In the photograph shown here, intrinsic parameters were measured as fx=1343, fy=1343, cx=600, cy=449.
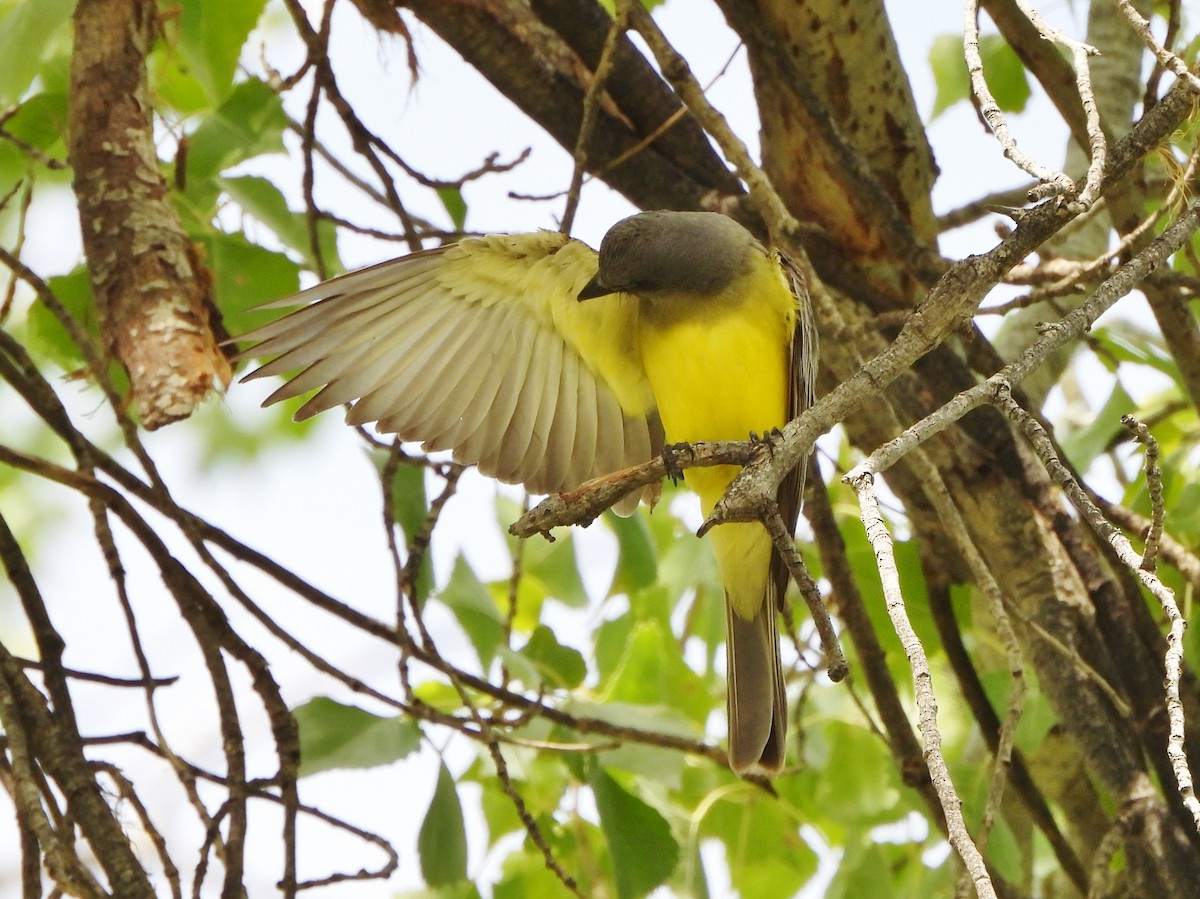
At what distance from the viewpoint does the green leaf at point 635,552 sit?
371 cm

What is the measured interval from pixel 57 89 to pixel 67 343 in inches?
23.1

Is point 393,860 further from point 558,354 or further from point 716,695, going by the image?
point 716,695

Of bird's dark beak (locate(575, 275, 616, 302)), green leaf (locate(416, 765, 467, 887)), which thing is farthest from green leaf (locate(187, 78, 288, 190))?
green leaf (locate(416, 765, 467, 887))

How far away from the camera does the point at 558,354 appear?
11.3ft

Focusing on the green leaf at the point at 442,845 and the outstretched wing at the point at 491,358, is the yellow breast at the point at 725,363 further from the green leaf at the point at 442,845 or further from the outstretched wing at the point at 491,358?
the green leaf at the point at 442,845

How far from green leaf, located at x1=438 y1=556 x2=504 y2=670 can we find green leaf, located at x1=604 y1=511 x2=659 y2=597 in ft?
1.45

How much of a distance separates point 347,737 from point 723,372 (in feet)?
3.92

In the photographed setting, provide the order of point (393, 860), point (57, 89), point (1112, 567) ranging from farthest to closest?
point (1112, 567) < point (57, 89) < point (393, 860)

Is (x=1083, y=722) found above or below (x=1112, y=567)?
below

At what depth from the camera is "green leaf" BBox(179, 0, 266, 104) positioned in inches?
119

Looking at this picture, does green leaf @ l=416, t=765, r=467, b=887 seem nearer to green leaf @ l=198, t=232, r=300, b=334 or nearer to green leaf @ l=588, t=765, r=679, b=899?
green leaf @ l=588, t=765, r=679, b=899

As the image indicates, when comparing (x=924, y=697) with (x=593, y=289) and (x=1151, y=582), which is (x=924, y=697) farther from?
(x=593, y=289)

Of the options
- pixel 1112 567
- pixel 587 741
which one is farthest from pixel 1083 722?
pixel 587 741

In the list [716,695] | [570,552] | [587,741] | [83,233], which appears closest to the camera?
[83,233]
